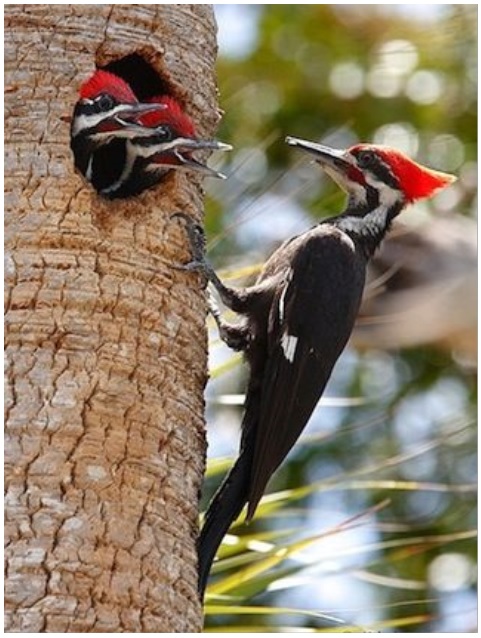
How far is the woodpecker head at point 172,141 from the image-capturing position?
12.8 ft

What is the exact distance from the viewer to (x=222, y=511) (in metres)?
3.87

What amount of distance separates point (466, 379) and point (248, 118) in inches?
53.7

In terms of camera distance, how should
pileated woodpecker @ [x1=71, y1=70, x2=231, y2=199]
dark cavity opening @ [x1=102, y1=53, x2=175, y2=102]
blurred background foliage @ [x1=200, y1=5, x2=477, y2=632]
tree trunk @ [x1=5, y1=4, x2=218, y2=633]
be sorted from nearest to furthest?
tree trunk @ [x1=5, y1=4, x2=218, y2=633] → pileated woodpecker @ [x1=71, y1=70, x2=231, y2=199] → dark cavity opening @ [x1=102, y1=53, x2=175, y2=102] → blurred background foliage @ [x1=200, y1=5, x2=477, y2=632]

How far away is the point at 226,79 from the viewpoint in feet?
23.6

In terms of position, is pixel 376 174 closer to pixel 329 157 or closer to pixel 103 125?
pixel 329 157

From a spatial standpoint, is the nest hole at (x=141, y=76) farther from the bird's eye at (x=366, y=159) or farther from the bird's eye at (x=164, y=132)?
the bird's eye at (x=366, y=159)

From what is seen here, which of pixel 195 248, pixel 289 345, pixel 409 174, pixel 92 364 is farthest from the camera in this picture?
pixel 409 174

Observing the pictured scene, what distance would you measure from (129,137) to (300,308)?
2.13 feet

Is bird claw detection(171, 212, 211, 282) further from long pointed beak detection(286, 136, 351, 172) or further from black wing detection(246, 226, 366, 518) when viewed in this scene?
long pointed beak detection(286, 136, 351, 172)

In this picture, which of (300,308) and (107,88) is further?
(300,308)

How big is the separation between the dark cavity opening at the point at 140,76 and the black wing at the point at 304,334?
25.7 inches

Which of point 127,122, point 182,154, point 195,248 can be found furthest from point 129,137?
point 195,248

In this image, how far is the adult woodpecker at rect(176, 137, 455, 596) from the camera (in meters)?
3.95

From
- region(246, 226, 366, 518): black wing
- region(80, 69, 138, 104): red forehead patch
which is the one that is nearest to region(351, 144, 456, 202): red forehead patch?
region(246, 226, 366, 518): black wing
